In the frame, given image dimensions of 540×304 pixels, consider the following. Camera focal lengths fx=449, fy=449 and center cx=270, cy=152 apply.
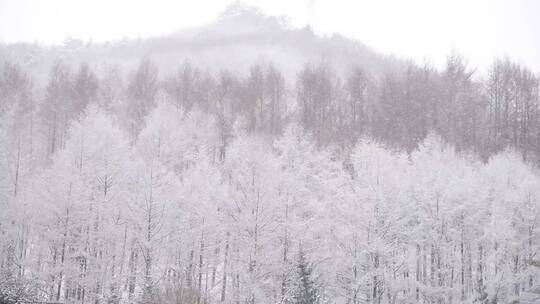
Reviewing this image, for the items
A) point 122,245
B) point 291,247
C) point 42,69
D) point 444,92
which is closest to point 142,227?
point 122,245

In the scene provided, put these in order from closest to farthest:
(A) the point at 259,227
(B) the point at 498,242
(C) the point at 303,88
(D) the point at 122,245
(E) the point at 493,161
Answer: (A) the point at 259,227 → (D) the point at 122,245 → (B) the point at 498,242 → (E) the point at 493,161 → (C) the point at 303,88

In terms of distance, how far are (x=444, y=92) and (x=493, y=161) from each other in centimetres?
1532

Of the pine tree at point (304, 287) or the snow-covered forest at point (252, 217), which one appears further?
the snow-covered forest at point (252, 217)

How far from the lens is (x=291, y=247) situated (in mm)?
25141

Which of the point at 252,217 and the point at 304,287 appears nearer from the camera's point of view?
the point at 304,287

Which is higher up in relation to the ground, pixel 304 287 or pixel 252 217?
pixel 252 217

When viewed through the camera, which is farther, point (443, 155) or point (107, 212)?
point (443, 155)

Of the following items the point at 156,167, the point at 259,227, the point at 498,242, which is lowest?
the point at 498,242

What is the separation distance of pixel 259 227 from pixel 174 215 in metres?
6.15

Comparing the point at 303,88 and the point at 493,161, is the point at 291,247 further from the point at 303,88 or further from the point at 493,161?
the point at 303,88

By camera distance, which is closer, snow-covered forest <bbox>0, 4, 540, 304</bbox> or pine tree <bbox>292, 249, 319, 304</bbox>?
pine tree <bbox>292, 249, 319, 304</bbox>

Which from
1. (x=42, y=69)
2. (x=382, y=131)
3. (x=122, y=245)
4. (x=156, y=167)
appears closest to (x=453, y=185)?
(x=382, y=131)

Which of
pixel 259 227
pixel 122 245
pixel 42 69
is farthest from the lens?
pixel 42 69

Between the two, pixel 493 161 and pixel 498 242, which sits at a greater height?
pixel 493 161
